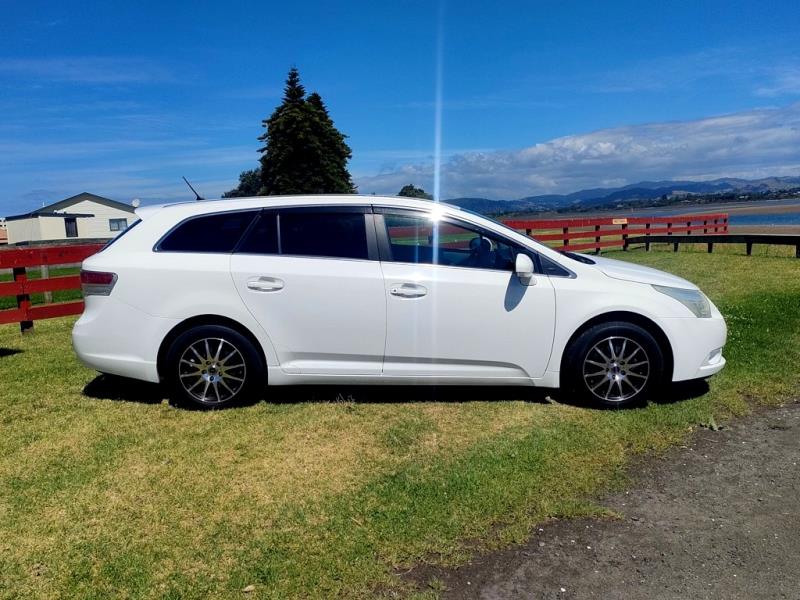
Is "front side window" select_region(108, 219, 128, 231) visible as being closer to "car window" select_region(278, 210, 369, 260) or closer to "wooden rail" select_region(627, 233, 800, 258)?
"wooden rail" select_region(627, 233, 800, 258)

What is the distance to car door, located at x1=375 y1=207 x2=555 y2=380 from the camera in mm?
4633

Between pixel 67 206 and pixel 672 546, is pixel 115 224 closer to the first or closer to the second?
pixel 67 206

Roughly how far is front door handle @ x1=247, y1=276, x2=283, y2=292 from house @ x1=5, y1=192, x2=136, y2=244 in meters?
47.3

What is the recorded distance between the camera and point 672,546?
296 centimetres

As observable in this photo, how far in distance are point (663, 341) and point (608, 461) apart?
1.37 m

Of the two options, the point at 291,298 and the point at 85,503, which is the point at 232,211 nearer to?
the point at 291,298

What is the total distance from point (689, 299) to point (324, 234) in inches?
118

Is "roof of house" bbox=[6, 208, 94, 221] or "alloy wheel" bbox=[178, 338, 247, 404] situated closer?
"alloy wheel" bbox=[178, 338, 247, 404]

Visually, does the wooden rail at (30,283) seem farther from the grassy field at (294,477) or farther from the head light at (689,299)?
the head light at (689,299)

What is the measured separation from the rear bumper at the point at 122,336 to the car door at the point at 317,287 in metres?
0.80

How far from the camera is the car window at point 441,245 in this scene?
15.7 feet

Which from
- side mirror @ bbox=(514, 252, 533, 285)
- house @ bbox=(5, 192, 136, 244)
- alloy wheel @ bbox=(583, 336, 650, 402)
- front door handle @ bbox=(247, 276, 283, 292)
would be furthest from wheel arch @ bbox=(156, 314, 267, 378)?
house @ bbox=(5, 192, 136, 244)

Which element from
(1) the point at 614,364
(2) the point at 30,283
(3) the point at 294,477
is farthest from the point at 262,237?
(2) the point at 30,283

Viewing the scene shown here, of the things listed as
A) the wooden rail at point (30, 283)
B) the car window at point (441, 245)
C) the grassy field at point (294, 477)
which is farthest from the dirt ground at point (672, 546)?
the wooden rail at point (30, 283)
